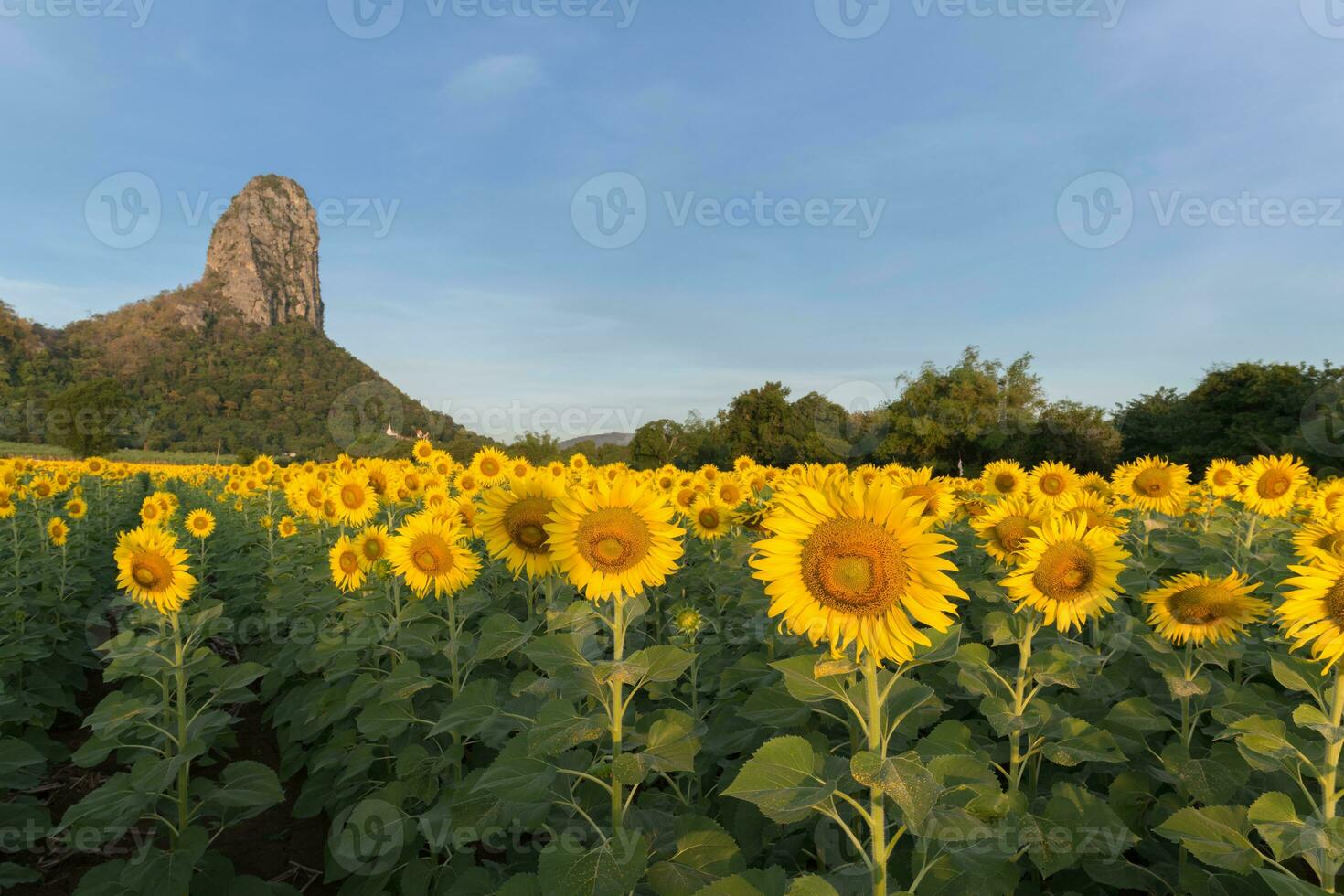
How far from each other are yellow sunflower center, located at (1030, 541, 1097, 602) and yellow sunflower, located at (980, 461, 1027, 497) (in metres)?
3.51

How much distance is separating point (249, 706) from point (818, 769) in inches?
312

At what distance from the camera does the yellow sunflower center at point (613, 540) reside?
2.87m

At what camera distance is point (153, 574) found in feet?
14.8

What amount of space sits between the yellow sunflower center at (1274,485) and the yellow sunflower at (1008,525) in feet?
12.8

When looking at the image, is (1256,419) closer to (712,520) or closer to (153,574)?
(712,520)

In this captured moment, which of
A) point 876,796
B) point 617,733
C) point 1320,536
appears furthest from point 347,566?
point 1320,536

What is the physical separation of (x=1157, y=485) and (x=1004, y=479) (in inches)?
54.1

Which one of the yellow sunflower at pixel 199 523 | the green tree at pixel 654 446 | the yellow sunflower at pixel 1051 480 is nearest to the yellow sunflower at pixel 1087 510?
the yellow sunflower at pixel 1051 480

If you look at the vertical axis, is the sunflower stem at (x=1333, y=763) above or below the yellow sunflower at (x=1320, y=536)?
below

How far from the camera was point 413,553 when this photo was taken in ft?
15.3

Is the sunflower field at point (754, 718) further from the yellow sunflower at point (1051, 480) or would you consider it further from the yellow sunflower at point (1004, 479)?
the yellow sunflower at point (1004, 479)

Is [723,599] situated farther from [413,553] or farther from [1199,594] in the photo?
[1199,594]

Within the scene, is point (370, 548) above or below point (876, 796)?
above

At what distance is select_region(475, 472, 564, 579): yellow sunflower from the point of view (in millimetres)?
3482
